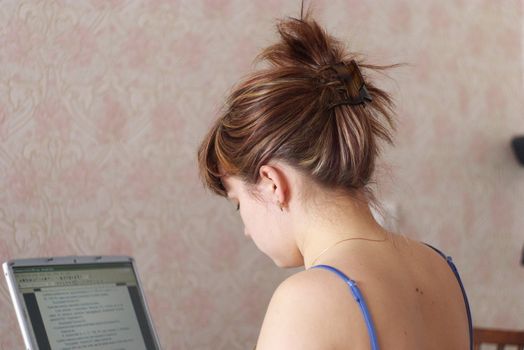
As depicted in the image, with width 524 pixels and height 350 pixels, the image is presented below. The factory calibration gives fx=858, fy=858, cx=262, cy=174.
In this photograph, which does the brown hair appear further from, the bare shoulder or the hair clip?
the bare shoulder

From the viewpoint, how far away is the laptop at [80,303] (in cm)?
122

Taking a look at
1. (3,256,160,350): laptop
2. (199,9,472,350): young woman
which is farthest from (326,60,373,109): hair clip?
(3,256,160,350): laptop

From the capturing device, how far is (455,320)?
113cm

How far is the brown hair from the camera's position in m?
1.08

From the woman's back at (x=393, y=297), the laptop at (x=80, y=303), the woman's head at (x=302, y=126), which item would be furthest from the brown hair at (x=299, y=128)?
the laptop at (x=80, y=303)

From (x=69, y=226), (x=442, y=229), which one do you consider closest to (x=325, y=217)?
(x=69, y=226)

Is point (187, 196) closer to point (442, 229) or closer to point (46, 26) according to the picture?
point (46, 26)

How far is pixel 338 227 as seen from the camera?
3.57ft

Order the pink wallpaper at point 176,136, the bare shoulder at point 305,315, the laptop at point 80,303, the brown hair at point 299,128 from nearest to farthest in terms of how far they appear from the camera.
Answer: the bare shoulder at point 305,315 → the brown hair at point 299,128 → the laptop at point 80,303 → the pink wallpaper at point 176,136

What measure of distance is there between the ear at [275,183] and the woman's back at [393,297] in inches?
4.2

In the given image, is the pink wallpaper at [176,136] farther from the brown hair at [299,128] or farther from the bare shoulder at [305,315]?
the bare shoulder at [305,315]

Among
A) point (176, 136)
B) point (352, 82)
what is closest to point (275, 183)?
point (352, 82)

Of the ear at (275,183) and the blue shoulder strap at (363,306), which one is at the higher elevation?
the ear at (275,183)

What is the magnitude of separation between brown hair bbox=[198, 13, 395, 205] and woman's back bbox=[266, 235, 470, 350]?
4.0 inches
